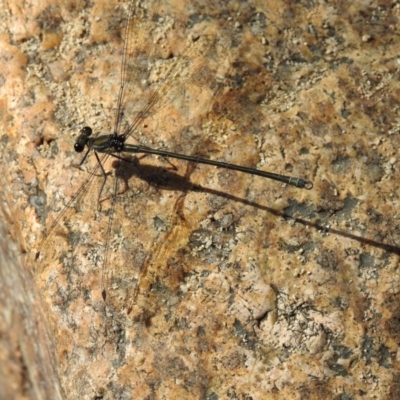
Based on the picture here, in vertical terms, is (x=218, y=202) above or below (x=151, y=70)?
below

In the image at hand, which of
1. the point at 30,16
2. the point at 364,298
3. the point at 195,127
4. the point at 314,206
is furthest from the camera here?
the point at 30,16

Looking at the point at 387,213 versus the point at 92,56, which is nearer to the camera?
the point at 387,213

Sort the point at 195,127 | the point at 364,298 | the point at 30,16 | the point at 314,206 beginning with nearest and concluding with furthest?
the point at 364,298, the point at 314,206, the point at 195,127, the point at 30,16

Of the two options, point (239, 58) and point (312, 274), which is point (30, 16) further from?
point (312, 274)

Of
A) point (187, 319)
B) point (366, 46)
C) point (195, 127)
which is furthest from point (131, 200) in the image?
point (366, 46)

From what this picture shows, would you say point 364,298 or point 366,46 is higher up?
point 366,46

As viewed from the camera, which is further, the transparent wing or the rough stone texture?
the transparent wing

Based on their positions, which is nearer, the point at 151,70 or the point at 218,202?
the point at 218,202

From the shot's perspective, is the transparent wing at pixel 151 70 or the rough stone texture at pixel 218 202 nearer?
the rough stone texture at pixel 218 202
